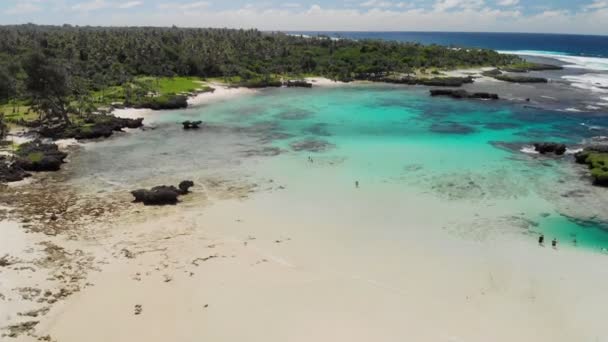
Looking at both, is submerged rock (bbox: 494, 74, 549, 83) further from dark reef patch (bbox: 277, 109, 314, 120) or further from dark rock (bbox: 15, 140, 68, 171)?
dark rock (bbox: 15, 140, 68, 171)

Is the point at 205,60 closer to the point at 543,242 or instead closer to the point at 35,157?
the point at 35,157

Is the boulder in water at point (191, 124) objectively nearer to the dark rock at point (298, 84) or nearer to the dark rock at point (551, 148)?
the dark rock at point (551, 148)

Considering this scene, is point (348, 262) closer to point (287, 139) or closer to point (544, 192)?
point (544, 192)

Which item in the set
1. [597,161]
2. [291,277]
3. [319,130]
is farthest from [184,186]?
[597,161]

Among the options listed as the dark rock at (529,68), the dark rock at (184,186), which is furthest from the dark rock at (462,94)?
the dark rock at (184,186)

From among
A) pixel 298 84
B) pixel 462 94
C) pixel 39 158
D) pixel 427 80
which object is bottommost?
pixel 39 158

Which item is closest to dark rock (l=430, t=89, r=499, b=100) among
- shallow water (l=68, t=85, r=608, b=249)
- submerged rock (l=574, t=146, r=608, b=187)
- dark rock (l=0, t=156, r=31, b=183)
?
shallow water (l=68, t=85, r=608, b=249)

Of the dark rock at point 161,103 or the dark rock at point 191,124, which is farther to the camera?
the dark rock at point 161,103
